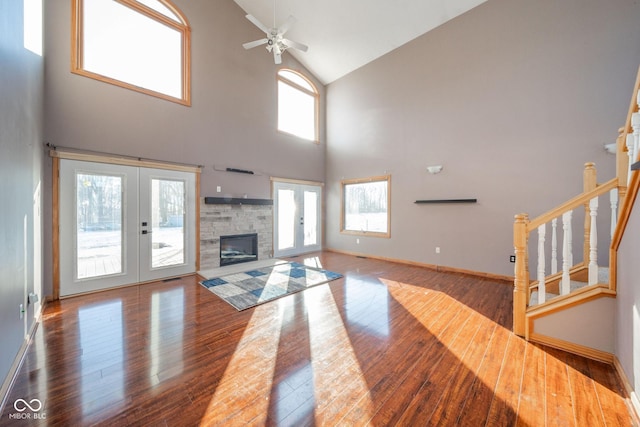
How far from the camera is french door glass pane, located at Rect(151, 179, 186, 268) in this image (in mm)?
4406

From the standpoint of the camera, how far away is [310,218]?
716 cm

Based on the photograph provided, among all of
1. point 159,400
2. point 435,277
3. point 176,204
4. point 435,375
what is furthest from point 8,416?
point 435,277

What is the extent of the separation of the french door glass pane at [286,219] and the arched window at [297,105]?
1.72 m

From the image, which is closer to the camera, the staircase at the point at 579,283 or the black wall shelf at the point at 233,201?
the staircase at the point at 579,283

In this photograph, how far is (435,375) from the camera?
74.1 inches

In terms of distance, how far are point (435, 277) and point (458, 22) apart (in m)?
5.03

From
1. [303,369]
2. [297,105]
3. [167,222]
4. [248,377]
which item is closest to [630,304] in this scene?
[303,369]

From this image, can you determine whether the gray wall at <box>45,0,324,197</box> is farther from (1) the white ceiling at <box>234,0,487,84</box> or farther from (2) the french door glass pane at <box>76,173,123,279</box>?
(1) the white ceiling at <box>234,0,487,84</box>

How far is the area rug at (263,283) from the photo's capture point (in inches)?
136

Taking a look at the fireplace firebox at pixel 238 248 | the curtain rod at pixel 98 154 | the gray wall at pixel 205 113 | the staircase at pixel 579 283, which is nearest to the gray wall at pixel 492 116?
the staircase at pixel 579 283

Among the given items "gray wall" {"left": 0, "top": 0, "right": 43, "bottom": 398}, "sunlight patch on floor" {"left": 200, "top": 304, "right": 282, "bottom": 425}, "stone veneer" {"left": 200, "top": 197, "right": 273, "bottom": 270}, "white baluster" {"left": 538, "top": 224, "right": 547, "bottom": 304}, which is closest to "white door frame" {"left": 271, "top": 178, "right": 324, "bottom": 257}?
"stone veneer" {"left": 200, "top": 197, "right": 273, "bottom": 270}

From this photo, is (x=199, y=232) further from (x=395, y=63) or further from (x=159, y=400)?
(x=395, y=63)

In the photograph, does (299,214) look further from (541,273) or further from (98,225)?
(541,273)

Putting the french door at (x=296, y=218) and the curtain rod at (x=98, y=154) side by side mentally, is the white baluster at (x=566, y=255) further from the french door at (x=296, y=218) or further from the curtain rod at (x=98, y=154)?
the curtain rod at (x=98, y=154)
